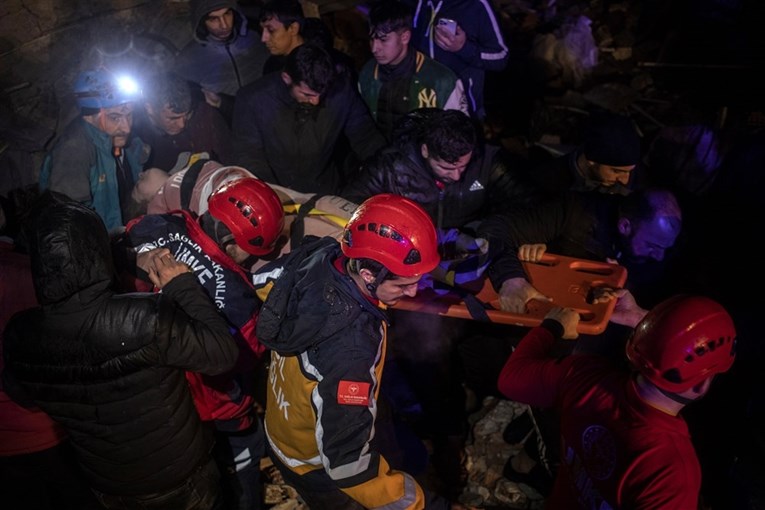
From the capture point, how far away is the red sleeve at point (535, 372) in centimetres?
309

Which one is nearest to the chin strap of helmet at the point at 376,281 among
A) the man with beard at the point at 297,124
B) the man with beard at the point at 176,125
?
the man with beard at the point at 297,124

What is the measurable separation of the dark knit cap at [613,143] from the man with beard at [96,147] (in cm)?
435

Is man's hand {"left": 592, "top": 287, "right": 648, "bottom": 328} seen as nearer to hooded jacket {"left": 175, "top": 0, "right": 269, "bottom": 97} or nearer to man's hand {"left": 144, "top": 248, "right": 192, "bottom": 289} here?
man's hand {"left": 144, "top": 248, "right": 192, "bottom": 289}

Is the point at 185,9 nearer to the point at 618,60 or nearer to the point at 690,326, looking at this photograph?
the point at 690,326

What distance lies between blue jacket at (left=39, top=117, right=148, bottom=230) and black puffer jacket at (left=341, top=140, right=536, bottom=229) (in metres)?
2.30

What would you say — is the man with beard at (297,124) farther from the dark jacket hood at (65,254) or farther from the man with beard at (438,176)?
the dark jacket hood at (65,254)

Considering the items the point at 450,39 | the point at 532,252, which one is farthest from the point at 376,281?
the point at 450,39

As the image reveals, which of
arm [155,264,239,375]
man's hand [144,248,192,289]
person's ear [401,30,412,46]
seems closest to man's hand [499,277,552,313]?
arm [155,264,239,375]

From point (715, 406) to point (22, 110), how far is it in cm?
814

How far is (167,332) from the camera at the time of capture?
8.99ft

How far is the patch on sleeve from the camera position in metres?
2.62

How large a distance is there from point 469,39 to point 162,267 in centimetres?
461

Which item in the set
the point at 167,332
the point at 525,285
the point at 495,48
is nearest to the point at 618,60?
the point at 495,48

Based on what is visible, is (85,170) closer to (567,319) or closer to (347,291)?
(347,291)
